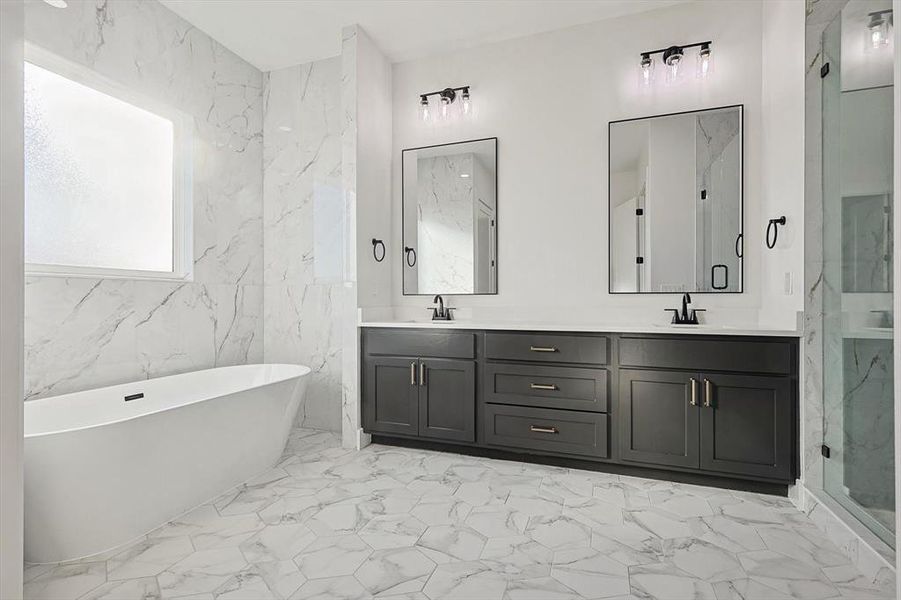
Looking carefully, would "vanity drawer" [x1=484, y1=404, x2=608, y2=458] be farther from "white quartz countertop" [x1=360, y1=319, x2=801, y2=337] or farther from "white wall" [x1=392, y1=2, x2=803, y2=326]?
"white wall" [x1=392, y1=2, x2=803, y2=326]

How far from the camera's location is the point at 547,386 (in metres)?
2.79

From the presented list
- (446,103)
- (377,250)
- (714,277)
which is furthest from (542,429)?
(446,103)

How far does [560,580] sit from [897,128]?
1725 mm

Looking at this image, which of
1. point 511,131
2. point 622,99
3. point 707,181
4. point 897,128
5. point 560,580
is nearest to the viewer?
point 897,128

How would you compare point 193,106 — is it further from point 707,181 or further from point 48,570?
point 707,181

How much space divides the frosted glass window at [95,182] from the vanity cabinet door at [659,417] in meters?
3.04

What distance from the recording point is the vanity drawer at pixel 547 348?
8.86 ft

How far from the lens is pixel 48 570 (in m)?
1.76

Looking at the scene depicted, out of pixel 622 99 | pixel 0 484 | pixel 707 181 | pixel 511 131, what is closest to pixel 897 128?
pixel 707 181

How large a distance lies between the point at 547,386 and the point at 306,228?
2.26 meters

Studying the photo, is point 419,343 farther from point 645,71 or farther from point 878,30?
point 878,30

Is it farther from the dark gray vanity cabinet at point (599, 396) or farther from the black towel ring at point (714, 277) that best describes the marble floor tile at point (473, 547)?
the black towel ring at point (714, 277)

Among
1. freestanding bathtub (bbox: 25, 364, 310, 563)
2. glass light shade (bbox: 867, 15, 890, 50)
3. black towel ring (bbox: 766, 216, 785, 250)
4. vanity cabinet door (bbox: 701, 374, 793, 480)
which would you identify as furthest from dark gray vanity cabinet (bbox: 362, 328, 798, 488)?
glass light shade (bbox: 867, 15, 890, 50)

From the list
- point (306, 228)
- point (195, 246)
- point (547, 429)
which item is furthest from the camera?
point (306, 228)
